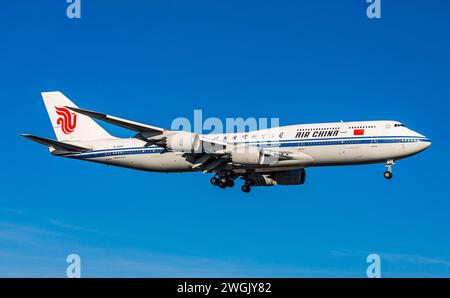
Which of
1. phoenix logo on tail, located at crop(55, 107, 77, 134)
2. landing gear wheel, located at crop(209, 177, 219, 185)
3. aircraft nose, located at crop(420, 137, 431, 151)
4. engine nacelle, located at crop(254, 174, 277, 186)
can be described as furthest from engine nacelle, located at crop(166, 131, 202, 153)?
aircraft nose, located at crop(420, 137, 431, 151)

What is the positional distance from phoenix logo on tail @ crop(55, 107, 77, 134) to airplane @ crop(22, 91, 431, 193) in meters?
4.96

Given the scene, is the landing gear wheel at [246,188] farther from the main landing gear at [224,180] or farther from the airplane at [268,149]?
the main landing gear at [224,180]

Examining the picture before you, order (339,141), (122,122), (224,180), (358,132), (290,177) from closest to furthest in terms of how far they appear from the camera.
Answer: (122,122) → (339,141) → (358,132) → (224,180) → (290,177)

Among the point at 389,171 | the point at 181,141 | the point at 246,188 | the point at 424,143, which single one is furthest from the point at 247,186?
the point at 424,143

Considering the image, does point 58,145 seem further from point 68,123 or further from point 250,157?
point 250,157

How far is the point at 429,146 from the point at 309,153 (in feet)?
31.3

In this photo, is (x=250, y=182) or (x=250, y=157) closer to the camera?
(x=250, y=157)

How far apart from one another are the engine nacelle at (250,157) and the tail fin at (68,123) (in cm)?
1581

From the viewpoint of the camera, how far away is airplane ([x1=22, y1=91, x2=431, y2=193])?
64.9 metres

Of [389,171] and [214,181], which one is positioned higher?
[214,181]

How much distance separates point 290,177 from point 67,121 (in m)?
22.6

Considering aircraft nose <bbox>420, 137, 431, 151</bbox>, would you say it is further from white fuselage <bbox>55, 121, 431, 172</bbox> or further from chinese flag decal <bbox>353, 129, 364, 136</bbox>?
chinese flag decal <bbox>353, 129, 364, 136</bbox>

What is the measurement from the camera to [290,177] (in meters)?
72.1
